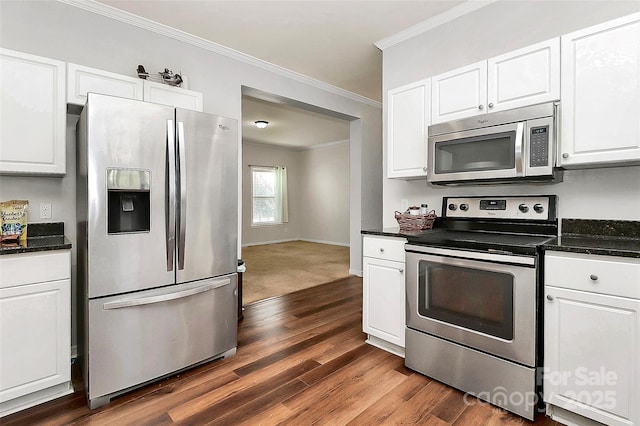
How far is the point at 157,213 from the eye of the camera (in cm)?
206

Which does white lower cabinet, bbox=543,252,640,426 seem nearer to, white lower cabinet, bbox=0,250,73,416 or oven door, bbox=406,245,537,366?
oven door, bbox=406,245,537,366

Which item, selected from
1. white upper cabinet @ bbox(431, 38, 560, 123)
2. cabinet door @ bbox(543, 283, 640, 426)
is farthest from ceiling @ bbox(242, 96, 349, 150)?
cabinet door @ bbox(543, 283, 640, 426)

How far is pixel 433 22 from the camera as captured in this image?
9.30 ft

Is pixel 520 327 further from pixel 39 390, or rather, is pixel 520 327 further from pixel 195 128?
pixel 39 390

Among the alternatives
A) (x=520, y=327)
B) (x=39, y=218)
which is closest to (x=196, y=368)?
(x=39, y=218)

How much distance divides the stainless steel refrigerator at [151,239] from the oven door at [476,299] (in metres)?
1.38

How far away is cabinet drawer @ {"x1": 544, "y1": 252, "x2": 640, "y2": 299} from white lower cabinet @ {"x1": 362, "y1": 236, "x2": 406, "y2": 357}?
923mm

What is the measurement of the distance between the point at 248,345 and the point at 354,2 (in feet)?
9.55

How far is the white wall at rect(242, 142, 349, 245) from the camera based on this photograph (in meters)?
8.71

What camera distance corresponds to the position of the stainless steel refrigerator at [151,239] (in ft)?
6.17

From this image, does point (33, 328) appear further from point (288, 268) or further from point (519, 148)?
point (288, 268)

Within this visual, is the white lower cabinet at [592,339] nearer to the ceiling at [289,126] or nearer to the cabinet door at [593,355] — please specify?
the cabinet door at [593,355]

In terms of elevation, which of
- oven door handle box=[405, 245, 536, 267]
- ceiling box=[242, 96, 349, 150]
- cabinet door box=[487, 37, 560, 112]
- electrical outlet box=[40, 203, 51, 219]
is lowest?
oven door handle box=[405, 245, 536, 267]

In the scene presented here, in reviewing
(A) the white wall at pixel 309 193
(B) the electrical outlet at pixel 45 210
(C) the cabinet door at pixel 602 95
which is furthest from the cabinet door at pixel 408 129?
(A) the white wall at pixel 309 193
